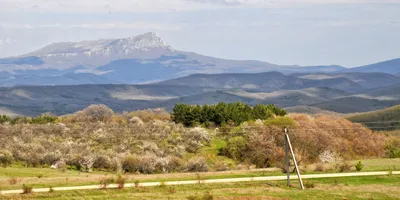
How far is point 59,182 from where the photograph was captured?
36.9 m

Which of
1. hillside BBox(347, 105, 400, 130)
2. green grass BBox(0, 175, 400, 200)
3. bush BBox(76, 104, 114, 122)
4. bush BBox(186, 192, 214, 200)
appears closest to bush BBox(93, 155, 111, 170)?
green grass BBox(0, 175, 400, 200)

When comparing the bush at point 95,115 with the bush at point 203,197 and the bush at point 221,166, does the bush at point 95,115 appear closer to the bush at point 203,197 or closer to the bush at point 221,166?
the bush at point 221,166

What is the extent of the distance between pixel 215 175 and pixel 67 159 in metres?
20.7

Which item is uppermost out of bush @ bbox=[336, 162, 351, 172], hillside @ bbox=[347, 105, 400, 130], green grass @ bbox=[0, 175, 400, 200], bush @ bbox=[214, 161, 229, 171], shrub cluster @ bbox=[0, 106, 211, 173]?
green grass @ bbox=[0, 175, 400, 200]

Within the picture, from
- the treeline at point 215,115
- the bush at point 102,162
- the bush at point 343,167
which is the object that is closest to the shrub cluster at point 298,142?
the treeline at point 215,115

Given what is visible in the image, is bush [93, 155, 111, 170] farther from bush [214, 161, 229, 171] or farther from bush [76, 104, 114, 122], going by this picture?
bush [76, 104, 114, 122]

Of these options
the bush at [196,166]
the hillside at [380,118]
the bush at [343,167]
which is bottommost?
the hillside at [380,118]

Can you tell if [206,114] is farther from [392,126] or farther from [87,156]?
[392,126]

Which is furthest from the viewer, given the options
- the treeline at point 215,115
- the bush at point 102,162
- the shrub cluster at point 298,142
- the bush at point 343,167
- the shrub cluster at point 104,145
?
the treeline at point 215,115

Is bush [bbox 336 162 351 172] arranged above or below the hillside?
above

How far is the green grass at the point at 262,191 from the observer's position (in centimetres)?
3266

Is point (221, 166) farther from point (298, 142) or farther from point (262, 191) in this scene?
point (262, 191)

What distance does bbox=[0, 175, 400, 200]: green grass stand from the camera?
32656 mm

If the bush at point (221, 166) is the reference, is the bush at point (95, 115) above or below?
above
